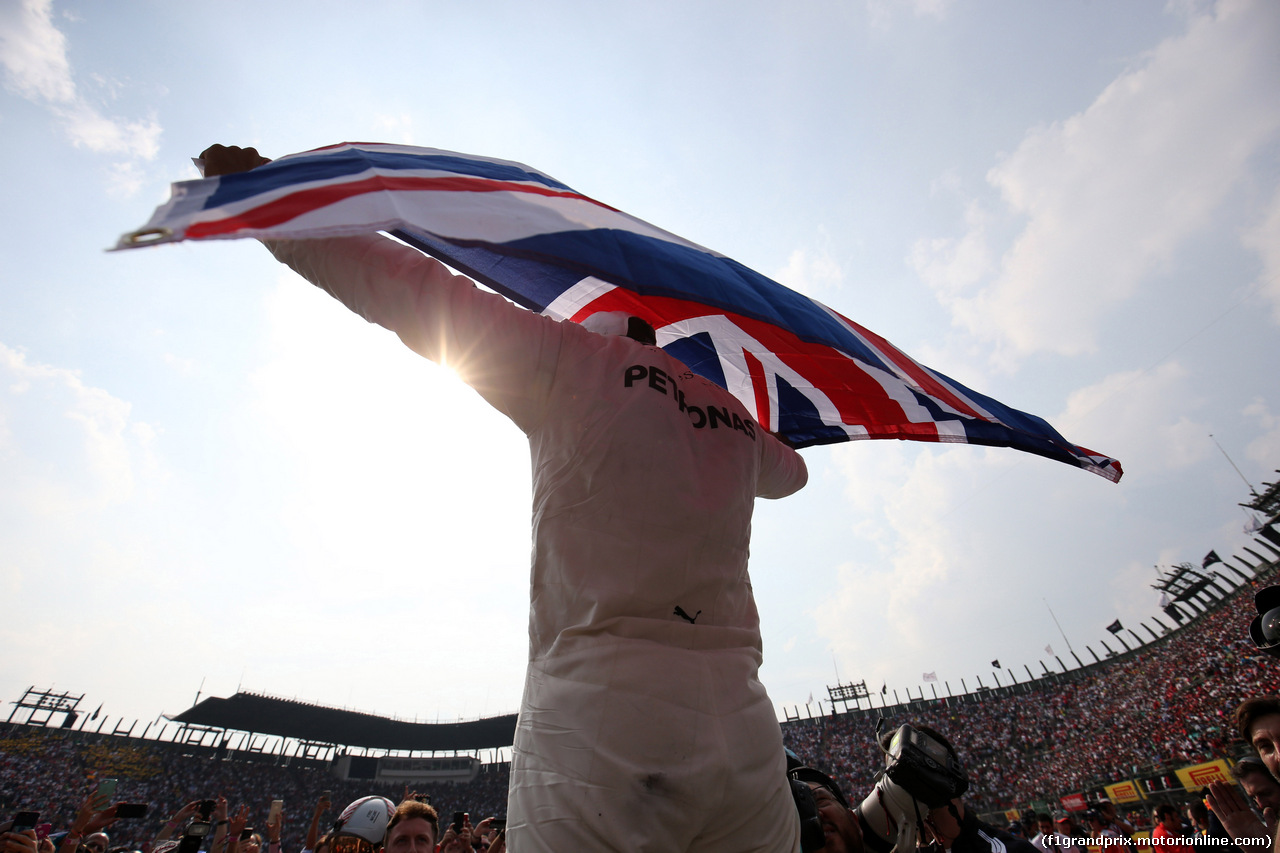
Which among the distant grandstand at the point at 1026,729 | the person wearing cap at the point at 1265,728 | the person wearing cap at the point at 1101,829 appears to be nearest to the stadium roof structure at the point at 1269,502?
the distant grandstand at the point at 1026,729

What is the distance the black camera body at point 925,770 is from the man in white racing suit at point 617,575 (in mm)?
970

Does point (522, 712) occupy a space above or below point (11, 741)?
below

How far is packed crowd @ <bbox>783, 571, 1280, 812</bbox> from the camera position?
20953mm

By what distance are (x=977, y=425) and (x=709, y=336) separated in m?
1.39

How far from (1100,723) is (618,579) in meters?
35.6

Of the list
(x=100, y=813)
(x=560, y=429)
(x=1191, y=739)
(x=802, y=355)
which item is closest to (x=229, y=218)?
(x=560, y=429)

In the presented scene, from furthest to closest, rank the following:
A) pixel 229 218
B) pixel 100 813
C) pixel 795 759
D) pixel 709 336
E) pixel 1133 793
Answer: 1. pixel 1133 793
2. pixel 100 813
3. pixel 709 336
4. pixel 795 759
5. pixel 229 218

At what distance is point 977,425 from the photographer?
Answer: 2.77 meters

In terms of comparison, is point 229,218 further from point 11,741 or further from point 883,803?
point 11,741

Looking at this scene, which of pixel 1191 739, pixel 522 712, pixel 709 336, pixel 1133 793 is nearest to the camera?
pixel 522 712

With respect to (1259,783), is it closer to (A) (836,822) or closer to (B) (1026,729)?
(A) (836,822)

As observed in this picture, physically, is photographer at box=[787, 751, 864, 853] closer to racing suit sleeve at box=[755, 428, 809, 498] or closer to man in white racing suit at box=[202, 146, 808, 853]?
racing suit sleeve at box=[755, 428, 809, 498]

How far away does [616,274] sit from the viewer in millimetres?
1720

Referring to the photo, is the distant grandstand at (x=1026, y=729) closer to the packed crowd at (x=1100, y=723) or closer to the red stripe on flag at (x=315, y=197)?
the packed crowd at (x=1100, y=723)
